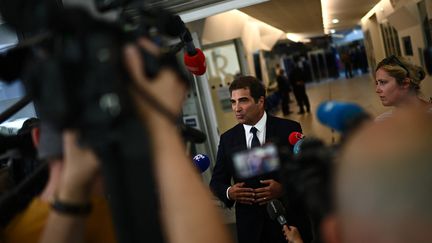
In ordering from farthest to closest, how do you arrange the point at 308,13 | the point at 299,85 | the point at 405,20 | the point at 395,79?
the point at 299,85 < the point at 308,13 < the point at 405,20 < the point at 395,79

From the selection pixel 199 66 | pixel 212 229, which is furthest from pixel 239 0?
pixel 212 229

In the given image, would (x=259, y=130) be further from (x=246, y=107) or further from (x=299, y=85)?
(x=299, y=85)

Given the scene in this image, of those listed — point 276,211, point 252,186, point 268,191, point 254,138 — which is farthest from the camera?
point 254,138

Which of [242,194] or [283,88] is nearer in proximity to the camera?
[242,194]

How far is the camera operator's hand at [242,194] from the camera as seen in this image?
1.90 m

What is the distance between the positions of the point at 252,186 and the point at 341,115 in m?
1.26

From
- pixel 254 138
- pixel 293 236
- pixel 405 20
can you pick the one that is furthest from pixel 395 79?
pixel 405 20

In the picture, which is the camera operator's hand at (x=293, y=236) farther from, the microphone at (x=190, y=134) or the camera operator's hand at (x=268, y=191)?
the microphone at (x=190, y=134)

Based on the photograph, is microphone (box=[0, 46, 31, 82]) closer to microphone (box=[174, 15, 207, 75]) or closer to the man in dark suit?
microphone (box=[174, 15, 207, 75])

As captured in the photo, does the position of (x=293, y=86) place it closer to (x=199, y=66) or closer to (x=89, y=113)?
(x=199, y=66)

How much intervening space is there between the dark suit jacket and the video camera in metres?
1.23

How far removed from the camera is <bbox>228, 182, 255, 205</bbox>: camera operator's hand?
190 centimetres

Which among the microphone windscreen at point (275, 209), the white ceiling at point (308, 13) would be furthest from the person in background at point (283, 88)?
the microphone windscreen at point (275, 209)

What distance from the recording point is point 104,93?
58 centimetres
